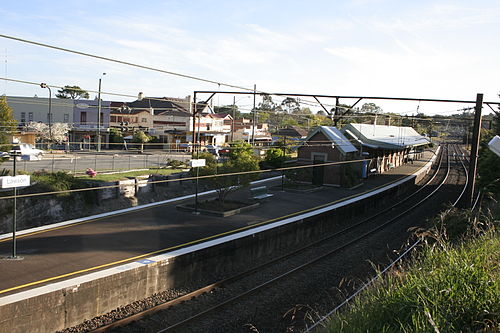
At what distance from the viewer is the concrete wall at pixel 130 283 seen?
8016 mm

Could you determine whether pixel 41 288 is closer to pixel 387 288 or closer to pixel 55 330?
pixel 55 330

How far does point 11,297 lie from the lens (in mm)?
8039

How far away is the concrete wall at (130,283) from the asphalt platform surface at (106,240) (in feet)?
2.26

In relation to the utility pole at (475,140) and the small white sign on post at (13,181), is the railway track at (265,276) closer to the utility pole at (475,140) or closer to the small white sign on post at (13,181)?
the utility pole at (475,140)

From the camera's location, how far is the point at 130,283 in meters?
9.90

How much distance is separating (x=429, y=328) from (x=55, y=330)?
7.14 metres

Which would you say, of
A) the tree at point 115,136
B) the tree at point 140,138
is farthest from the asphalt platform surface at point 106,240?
the tree at point 115,136

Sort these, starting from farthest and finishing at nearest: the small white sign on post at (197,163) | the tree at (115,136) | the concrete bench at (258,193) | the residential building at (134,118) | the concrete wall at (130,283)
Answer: the residential building at (134,118) < the tree at (115,136) < the concrete bench at (258,193) < the small white sign on post at (197,163) < the concrete wall at (130,283)

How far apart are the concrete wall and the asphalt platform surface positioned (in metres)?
0.69

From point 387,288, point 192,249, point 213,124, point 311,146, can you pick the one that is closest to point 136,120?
point 213,124

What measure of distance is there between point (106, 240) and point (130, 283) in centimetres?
302

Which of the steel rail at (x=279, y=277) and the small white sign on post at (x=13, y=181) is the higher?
the small white sign on post at (x=13, y=181)

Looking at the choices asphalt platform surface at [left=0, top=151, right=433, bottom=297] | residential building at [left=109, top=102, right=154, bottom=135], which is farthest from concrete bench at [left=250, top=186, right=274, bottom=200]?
residential building at [left=109, top=102, right=154, bottom=135]

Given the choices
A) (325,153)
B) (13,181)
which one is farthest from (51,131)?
(13,181)
